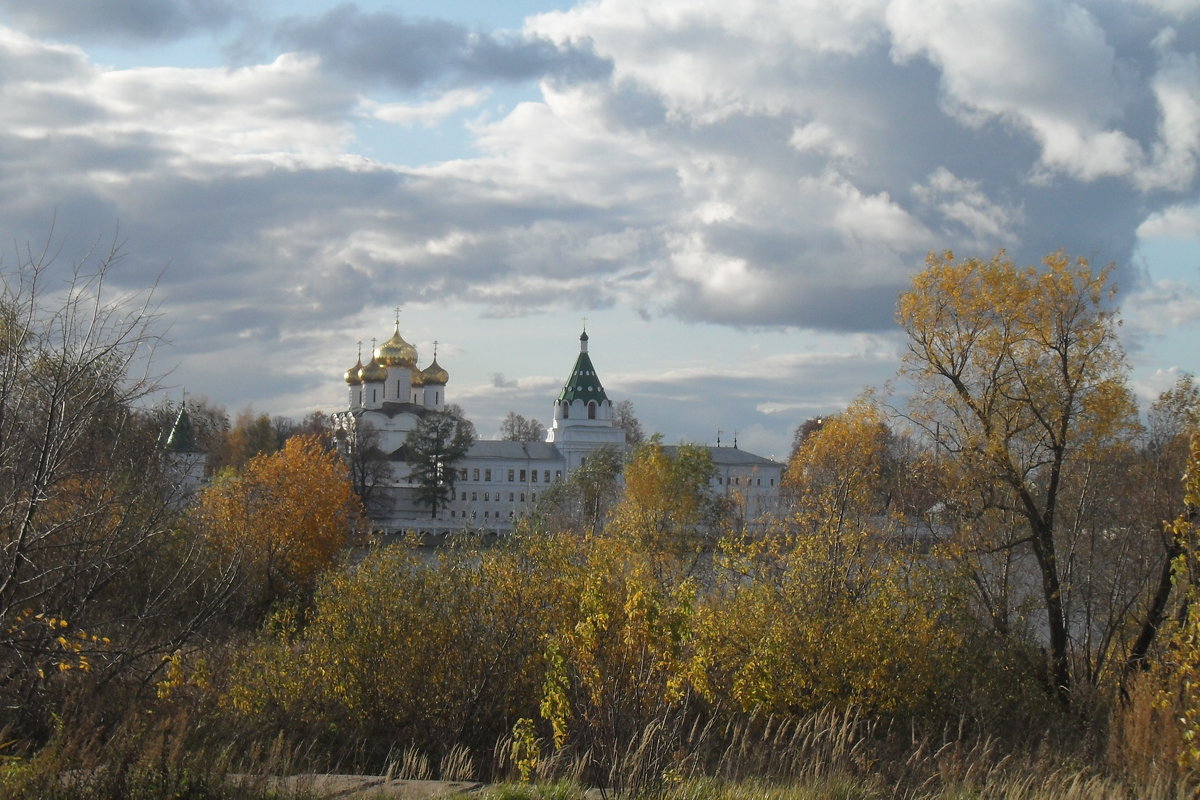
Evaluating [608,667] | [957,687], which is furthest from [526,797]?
[957,687]

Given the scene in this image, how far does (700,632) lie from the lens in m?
13.3

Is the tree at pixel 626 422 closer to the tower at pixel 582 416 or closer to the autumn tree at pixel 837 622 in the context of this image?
the tower at pixel 582 416

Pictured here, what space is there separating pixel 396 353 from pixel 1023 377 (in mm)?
70716

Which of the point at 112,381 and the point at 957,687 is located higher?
the point at 112,381

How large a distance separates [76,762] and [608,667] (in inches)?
146

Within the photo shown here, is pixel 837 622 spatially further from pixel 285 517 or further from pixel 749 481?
pixel 749 481

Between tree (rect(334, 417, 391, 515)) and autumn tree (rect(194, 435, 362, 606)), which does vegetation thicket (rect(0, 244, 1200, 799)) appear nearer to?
autumn tree (rect(194, 435, 362, 606))

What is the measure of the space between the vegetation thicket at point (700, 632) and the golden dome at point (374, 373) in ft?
205

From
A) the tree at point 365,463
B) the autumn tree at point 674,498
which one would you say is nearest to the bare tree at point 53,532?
the autumn tree at point 674,498

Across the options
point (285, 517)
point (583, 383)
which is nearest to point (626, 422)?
point (583, 383)

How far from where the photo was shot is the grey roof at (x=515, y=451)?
257ft

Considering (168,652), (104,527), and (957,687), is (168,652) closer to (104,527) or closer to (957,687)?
(104,527)

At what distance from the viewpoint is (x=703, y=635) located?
12.7 m

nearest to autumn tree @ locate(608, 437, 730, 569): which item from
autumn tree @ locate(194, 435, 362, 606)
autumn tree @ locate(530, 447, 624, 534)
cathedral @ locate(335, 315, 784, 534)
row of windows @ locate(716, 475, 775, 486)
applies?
autumn tree @ locate(530, 447, 624, 534)
